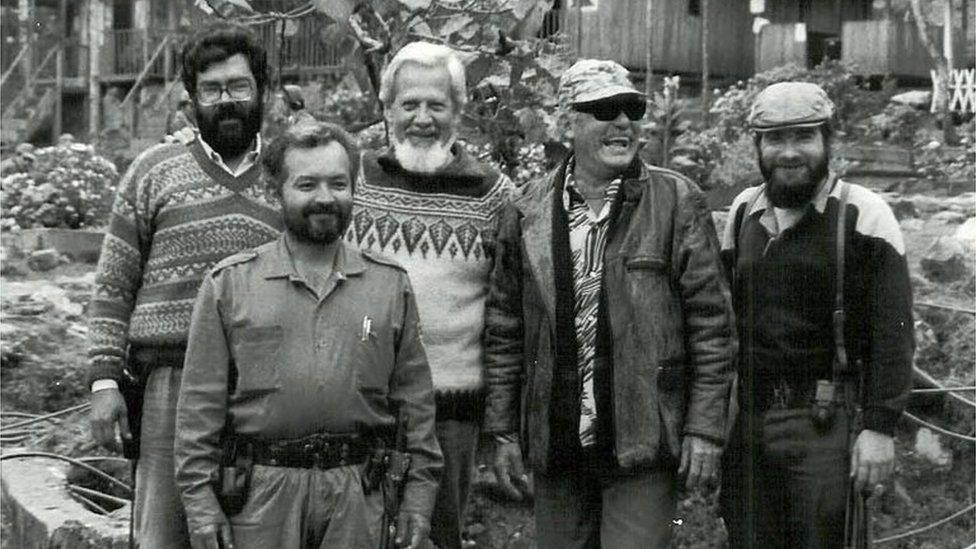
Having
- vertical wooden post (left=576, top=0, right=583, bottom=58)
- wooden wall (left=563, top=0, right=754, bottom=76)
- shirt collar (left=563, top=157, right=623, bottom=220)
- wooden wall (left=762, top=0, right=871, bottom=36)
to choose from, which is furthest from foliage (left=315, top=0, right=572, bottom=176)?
wooden wall (left=762, top=0, right=871, bottom=36)

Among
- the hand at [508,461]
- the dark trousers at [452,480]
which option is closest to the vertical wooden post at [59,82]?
the dark trousers at [452,480]

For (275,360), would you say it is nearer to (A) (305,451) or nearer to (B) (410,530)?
(A) (305,451)

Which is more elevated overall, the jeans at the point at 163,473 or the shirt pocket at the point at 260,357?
the shirt pocket at the point at 260,357

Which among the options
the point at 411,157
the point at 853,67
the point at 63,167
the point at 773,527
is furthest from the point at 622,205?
the point at 853,67

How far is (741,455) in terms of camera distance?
A: 201 inches

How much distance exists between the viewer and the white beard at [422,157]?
5098 mm

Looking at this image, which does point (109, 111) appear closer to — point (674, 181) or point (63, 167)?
point (63, 167)

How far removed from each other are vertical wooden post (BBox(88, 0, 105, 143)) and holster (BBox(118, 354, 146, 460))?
78.8 ft

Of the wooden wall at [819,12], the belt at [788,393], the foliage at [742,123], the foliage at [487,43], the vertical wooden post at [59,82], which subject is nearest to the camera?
the belt at [788,393]

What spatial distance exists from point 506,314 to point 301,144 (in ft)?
3.07

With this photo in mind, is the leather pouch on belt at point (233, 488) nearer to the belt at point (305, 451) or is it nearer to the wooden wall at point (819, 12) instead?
the belt at point (305, 451)

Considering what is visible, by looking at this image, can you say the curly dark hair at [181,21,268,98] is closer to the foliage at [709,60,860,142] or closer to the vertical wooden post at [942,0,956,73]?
the foliage at [709,60,860,142]

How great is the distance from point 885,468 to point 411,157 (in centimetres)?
179

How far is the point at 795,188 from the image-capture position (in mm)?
4945
